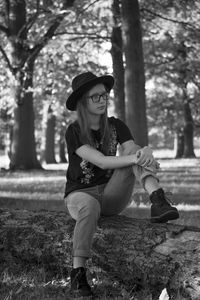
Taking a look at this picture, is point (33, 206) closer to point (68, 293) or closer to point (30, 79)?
point (68, 293)

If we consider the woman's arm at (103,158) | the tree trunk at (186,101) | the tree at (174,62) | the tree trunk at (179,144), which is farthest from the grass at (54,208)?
the tree trunk at (179,144)

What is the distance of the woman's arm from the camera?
14.6ft

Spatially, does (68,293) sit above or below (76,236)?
below

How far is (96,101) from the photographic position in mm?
4781

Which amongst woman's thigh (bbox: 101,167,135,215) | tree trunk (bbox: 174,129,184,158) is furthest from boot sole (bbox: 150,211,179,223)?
tree trunk (bbox: 174,129,184,158)

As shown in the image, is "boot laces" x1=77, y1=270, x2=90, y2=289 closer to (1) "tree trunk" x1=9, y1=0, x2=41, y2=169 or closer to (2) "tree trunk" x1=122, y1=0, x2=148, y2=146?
(2) "tree trunk" x1=122, y1=0, x2=148, y2=146

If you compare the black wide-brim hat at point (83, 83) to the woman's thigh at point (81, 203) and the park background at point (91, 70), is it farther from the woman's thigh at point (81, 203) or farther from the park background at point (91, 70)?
the park background at point (91, 70)

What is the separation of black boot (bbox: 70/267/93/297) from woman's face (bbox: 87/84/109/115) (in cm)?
139

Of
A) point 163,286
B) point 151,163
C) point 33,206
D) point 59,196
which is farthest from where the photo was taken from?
point 59,196

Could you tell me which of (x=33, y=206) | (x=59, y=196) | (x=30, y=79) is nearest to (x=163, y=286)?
(x=33, y=206)

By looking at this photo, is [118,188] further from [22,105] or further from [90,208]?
[22,105]

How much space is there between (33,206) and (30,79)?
11685 mm

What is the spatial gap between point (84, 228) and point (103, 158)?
652mm

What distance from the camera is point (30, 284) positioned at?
4457mm
